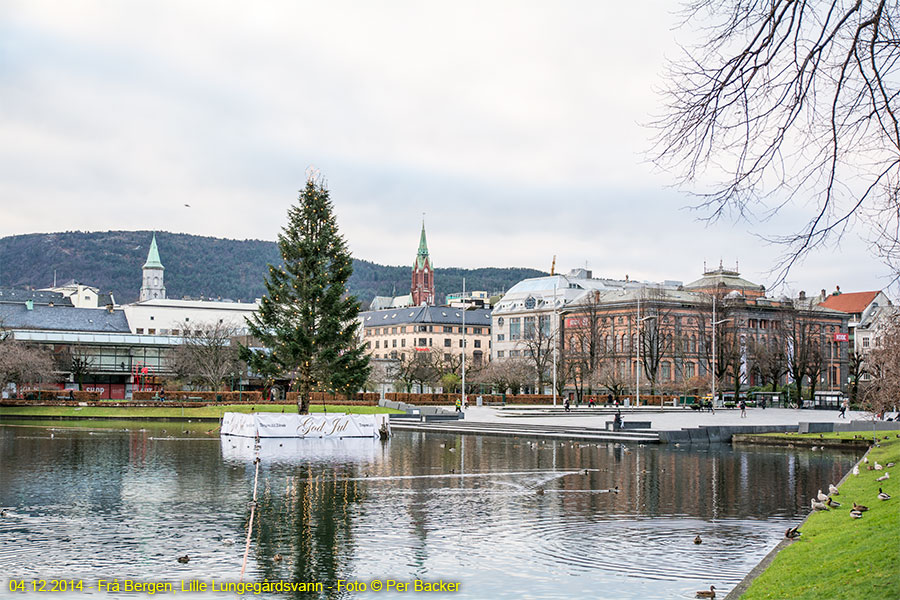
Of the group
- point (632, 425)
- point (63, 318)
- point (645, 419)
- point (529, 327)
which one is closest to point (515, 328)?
point (529, 327)

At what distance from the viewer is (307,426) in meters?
46.5

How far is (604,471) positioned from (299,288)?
3024 cm

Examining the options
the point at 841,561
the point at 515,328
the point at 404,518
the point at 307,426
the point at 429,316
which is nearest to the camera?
the point at 841,561

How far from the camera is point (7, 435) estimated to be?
150 ft

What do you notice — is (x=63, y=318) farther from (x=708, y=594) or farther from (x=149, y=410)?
(x=708, y=594)

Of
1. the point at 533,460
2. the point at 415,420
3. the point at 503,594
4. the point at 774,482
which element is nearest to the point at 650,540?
the point at 503,594

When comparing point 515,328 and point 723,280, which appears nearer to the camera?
point 723,280

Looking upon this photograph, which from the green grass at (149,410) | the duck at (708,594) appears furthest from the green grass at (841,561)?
the green grass at (149,410)

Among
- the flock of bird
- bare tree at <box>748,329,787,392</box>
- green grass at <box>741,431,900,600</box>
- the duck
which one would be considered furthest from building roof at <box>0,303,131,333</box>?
the duck

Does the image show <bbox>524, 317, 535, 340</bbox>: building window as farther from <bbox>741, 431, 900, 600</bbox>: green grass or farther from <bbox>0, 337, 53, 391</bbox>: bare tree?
<bbox>741, 431, 900, 600</bbox>: green grass

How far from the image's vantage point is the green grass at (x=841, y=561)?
11359mm

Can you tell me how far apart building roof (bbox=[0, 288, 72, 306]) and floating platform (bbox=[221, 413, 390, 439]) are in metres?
113

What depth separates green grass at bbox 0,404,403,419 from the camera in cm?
6531

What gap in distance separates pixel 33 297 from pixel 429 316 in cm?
7349
